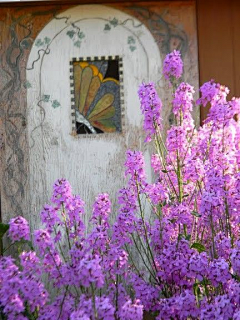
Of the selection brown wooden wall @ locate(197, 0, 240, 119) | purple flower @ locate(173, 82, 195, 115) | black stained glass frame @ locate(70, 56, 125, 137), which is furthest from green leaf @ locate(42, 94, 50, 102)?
purple flower @ locate(173, 82, 195, 115)

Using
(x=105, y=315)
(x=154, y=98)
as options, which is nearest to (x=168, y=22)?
(x=154, y=98)

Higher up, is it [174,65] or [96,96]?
[174,65]

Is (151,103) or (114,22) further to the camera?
(114,22)

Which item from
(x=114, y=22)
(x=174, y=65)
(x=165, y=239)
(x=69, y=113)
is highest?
(x=114, y=22)

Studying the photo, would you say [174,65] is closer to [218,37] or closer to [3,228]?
[218,37]

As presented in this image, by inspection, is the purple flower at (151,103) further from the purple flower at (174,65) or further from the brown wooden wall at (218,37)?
the brown wooden wall at (218,37)

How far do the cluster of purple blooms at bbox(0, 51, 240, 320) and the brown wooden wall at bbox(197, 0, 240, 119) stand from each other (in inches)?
29.2

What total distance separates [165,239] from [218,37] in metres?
1.88

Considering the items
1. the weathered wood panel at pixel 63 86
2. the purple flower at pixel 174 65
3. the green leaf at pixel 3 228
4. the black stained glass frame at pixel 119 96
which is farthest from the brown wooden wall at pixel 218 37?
the green leaf at pixel 3 228

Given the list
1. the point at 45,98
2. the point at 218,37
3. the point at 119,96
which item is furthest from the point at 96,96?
the point at 218,37

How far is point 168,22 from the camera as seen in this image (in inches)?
228

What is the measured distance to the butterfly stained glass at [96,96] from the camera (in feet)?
18.8

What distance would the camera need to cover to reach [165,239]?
4656mm

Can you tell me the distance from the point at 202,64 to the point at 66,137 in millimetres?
1168
